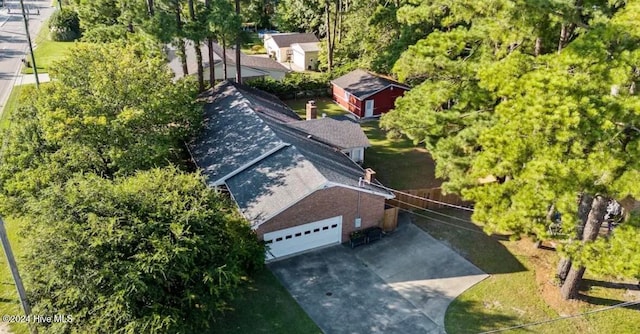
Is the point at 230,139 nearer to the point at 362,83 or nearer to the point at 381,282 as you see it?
the point at 381,282

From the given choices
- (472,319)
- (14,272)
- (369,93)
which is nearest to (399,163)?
(369,93)

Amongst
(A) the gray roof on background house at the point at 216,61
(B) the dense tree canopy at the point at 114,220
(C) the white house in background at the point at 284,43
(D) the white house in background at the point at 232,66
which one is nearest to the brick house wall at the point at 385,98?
(D) the white house in background at the point at 232,66

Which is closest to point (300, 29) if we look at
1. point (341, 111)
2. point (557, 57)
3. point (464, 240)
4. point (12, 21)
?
point (341, 111)

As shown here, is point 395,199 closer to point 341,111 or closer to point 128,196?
point 128,196

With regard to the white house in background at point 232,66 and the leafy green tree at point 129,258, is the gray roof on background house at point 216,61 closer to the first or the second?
the white house in background at point 232,66

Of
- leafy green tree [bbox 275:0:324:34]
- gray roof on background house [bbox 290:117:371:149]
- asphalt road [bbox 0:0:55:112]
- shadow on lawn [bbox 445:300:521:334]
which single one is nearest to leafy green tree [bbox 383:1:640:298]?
shadow on lawn [bbox 445:300:521:334]

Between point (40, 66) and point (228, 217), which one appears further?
point (40, 66)
